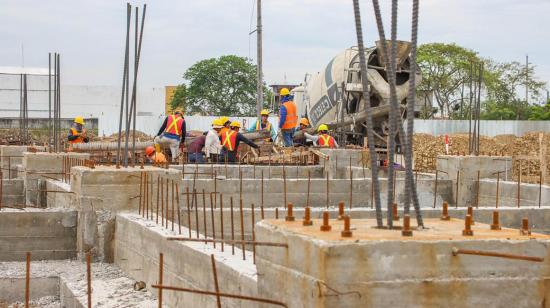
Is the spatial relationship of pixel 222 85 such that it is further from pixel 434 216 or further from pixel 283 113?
pixel 434 216

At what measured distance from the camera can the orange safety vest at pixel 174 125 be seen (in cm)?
1959

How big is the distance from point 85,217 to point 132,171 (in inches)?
28.8

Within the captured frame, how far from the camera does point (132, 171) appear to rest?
10914 mm

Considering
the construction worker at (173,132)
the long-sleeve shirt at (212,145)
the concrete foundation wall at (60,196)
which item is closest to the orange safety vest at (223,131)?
the long-sleeve shirt at (212,145)

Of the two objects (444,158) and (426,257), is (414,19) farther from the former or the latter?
(444,158)

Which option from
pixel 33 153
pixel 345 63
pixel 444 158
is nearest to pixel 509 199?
pixel 444 158

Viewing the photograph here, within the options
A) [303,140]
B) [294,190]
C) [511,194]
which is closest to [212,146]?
[294,190]

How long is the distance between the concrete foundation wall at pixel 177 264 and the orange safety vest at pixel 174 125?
29.1 ft

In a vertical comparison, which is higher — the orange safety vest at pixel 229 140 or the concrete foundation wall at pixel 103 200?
the orange safety vest at pixel 229 140

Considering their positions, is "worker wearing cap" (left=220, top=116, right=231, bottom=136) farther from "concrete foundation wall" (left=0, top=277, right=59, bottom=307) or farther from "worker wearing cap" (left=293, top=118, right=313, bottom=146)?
"concrete foundation wall" (left=0, top=277, right=59, bottom=307)

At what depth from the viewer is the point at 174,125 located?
1962 centimetres

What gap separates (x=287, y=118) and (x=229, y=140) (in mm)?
5357

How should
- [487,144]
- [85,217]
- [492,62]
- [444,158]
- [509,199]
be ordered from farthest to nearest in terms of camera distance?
[492,62], [487,144], [444,158], [509,199], [85,217]

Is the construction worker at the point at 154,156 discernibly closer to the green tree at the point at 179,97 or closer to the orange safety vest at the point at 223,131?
the orange safety vest at the point at 223,131
